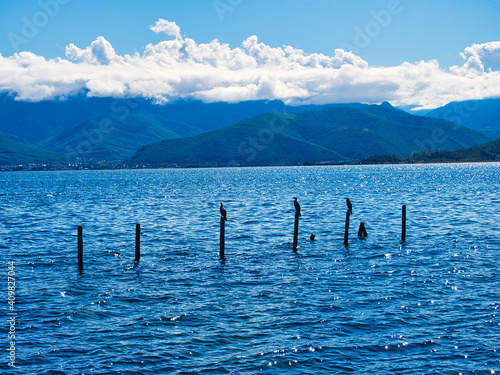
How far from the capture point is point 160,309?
23484 mm

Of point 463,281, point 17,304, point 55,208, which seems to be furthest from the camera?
point 55,208

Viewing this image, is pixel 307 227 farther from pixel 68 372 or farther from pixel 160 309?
pixel 68 372

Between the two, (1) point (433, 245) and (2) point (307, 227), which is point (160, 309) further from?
(2) point (307, 227)

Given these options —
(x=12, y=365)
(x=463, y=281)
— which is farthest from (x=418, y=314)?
(x=12, y=365)

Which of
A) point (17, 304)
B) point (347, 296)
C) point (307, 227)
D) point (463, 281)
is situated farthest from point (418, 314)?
point (307, 227)

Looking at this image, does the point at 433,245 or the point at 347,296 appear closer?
the point at 347,296

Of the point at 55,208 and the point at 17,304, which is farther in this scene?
the point at 55,208

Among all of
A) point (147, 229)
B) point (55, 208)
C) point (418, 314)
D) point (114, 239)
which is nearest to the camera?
point (418, 314)

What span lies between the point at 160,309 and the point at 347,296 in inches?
366

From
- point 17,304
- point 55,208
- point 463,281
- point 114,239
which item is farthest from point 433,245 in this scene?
point 55,208

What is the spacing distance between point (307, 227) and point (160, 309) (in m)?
29.2

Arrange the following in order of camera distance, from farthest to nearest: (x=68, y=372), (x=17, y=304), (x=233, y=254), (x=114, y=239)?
(x=114, y=239)
(x=233, y=254)
(x=17, y=304)
(x=68, y=372)

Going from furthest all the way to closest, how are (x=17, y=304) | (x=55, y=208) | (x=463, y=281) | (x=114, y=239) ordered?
(x=55, y=208), (x=114, y=239), (x=463, y=281), (x=17, y=304)

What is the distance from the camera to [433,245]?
3891cm
